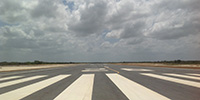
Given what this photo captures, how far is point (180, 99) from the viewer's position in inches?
168

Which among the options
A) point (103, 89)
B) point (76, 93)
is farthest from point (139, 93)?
point (76, 93)

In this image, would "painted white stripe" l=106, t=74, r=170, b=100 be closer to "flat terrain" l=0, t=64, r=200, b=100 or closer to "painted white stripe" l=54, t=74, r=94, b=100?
"flat terrain" l=0, t=64, r=200, b=100

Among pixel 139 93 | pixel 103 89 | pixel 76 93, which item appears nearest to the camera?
pixel 139 93

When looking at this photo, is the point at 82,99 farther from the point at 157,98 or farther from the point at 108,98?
the point at 157,98

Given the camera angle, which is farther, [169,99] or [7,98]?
[7,98]

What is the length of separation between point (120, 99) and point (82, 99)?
4.27 feet

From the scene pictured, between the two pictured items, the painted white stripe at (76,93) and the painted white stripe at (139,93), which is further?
the painted white stripe at (76,93)

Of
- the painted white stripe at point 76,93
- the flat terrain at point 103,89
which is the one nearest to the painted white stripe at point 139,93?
the flat terrain at point 103,89

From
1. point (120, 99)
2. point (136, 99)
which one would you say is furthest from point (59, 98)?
point (136, 99)

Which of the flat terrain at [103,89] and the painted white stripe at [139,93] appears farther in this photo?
the flat terrain at [103,89]

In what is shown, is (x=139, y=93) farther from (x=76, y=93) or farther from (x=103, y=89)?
(x=76, y=93)

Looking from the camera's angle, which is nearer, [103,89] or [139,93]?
[139,93]

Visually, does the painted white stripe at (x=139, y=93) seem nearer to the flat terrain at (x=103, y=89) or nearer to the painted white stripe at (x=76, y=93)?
the flat terrain at (x=103, y=89)

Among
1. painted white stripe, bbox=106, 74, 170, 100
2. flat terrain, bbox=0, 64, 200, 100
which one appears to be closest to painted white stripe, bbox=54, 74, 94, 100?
flat terrain, bbox=0, 64, 200, 100
